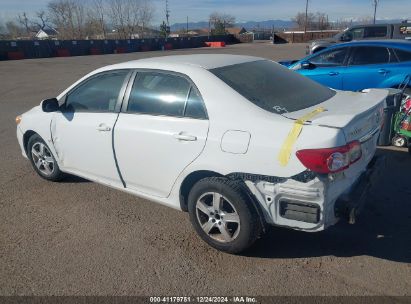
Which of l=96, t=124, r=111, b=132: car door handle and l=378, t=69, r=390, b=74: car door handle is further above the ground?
l=378, t=69, r=390, b=74: car door handle

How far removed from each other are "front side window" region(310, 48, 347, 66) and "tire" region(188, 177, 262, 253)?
541 cm

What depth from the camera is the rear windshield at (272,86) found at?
3044mm

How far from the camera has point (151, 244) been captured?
3340 mm

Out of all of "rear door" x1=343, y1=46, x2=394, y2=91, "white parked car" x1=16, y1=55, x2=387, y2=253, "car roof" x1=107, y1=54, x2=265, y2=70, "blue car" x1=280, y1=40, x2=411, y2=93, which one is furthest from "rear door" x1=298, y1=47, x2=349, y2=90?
"car roof" x1=107, y1=54, x2=265, y2=70

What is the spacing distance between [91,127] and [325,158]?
2.42 metres

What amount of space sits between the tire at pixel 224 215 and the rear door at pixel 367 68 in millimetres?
5049

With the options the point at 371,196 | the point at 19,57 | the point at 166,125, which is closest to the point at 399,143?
the point at 371,196

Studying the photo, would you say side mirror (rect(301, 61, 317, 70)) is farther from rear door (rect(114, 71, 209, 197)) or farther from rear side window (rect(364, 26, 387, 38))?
rear side window (rect(364, 26, 387, 38))

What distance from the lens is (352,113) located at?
9.21 feet

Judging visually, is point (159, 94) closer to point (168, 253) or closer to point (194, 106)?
point (194, 106)

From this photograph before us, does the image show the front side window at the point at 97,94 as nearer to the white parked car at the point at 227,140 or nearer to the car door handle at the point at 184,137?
the white parked car at the point at 227,140

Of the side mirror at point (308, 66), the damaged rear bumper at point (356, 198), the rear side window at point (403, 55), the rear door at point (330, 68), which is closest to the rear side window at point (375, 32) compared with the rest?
the rear door at point (330, 68)

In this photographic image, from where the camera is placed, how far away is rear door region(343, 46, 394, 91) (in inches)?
264

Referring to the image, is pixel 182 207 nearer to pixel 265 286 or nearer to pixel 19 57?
pixel 265 286
